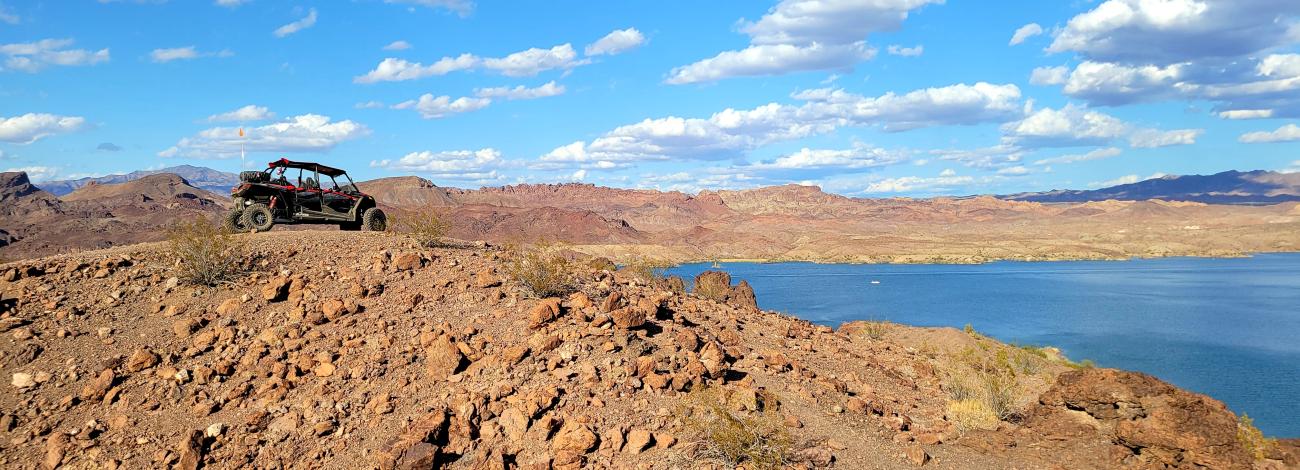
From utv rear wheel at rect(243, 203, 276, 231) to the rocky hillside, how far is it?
211 centimetres

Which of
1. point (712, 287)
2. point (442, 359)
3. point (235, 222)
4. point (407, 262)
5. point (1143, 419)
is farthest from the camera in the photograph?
point (712, 287)

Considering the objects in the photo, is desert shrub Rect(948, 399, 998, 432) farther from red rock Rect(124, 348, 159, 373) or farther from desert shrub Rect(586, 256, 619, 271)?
red rock Rect(124, 348, 159, 373)

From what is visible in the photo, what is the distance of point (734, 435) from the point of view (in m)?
8.30

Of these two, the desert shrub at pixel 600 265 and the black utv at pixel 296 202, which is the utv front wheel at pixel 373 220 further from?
the desert shrub at pixel 600 265

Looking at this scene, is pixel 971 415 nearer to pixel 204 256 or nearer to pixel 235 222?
pixel 204 256

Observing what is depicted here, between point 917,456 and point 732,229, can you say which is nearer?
point 917,456

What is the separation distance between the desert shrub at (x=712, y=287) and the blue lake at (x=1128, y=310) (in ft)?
57.0

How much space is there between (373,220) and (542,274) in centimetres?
560

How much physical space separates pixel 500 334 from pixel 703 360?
3022 mm

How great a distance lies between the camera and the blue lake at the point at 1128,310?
3067 cm

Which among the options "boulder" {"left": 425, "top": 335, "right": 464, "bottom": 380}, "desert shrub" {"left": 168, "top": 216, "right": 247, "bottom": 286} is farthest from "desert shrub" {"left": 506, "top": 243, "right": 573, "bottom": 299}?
"desert shrub" {"left": 168, "top": 216, "right": 247, "bottom": 286}

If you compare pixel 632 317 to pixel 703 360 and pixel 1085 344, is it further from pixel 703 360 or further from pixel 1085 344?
pixel 1085 344

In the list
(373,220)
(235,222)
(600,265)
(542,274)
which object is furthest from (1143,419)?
(235,222)

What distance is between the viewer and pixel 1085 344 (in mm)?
37875
